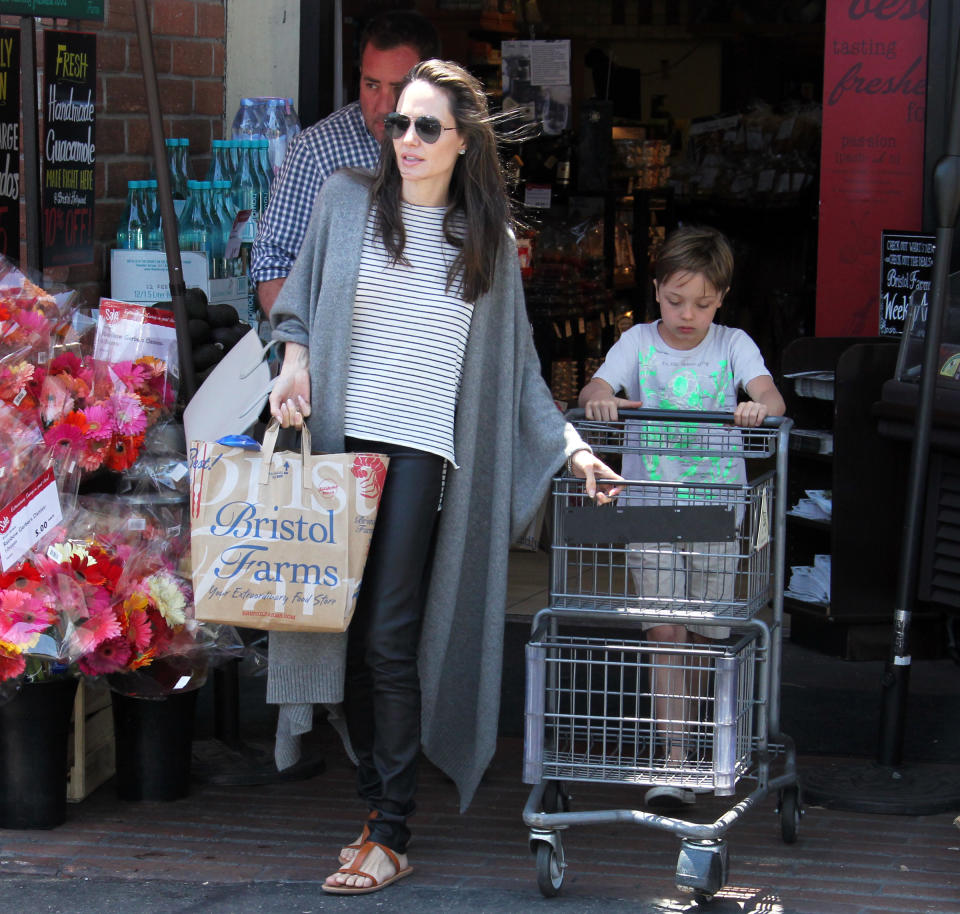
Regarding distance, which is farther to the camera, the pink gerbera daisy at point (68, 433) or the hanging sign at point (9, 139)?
the hanging sign at point (9, 139)

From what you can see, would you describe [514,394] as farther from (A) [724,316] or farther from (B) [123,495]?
(A) [724,316]

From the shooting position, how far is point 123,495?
4.18 meters

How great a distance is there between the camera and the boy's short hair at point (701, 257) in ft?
13.2

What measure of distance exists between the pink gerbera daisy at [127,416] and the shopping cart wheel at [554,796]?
1485mm

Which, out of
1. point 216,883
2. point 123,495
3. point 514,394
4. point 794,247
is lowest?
point 216,883

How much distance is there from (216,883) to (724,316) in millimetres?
5381

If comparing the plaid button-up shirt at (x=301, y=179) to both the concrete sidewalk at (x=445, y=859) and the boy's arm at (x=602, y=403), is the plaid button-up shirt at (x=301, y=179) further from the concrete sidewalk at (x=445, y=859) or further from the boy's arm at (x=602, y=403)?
the concrete sidewalk at (x=445, y=859)

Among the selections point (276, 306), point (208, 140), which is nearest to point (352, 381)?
point (276, 306)

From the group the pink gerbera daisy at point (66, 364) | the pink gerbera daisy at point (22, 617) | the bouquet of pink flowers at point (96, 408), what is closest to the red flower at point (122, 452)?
the bouquet of pink flowers at point (96, 408)

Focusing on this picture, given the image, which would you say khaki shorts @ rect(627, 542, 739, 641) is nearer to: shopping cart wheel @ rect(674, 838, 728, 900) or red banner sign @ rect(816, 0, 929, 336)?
shopping cart wheel @ rect(674, 838, 728, 900)

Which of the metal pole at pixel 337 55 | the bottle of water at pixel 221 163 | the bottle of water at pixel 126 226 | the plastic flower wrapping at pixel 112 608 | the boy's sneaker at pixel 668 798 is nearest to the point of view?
the plastic flower wrapping at pixel 112 608

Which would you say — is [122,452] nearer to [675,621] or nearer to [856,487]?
[675,621]

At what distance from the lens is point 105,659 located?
3.88 m

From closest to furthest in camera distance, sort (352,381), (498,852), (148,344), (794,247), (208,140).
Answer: (352,381) < (498,852) < (148,344) < (208,140) < (794,247)
